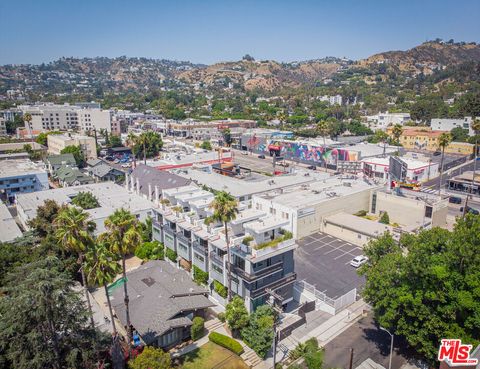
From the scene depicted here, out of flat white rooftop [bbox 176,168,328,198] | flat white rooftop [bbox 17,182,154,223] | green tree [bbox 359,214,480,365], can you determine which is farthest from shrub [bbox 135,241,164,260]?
green tree [bbox 359,214,480,365]

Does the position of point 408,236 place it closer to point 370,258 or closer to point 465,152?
point 370,258

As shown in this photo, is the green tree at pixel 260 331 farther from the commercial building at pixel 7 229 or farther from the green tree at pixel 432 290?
the commercial building at pixel 7 229

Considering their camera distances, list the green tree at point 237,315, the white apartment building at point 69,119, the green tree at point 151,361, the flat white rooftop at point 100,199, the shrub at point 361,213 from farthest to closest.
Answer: the white apartment building at point 69,119
the shrub at point 361,213
the flat white rooftop at point 100,199
the green tree at point 237,315
the green tree at point 151,361

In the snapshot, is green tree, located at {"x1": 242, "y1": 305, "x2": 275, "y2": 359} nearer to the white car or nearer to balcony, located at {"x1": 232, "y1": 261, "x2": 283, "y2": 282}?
balcony, located at {"x1": 232, "y1": 261, "x2": 283, "y2": 282}

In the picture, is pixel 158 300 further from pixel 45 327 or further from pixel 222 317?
pixel 45 327

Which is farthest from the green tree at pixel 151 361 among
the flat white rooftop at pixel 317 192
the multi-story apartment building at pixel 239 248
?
the flat white rooftop at pixel 317 192

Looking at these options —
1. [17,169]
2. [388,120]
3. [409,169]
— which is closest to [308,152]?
[409,169]
